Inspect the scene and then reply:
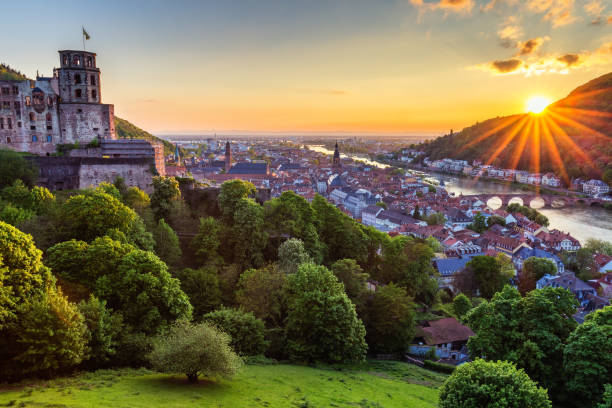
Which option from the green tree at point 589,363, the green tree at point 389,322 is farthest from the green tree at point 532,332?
the green tree at point 389,322

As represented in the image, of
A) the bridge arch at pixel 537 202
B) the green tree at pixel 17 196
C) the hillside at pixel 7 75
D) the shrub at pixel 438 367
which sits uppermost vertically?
the hillside at pixel 7 75

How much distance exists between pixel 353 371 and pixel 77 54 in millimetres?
28808

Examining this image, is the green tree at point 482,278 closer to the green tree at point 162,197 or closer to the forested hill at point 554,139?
the green tree at point 162,197

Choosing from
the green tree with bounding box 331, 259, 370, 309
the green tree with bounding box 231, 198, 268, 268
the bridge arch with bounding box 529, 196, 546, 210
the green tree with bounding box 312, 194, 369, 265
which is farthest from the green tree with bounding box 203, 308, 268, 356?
the bridge arch with bounding box 529, 196, 546, 210

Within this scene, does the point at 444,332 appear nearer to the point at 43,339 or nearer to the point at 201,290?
the point at 201,290

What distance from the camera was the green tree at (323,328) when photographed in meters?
18.1

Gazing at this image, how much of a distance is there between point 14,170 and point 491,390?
27482 millimetres

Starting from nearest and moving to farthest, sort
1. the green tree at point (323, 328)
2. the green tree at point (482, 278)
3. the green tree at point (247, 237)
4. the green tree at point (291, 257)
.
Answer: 1. the green tree at point (323, 328)
2. the green tree at point (291, 257)
3. the green tree at point (247, 237)
4. the green tree at point (482, 278)

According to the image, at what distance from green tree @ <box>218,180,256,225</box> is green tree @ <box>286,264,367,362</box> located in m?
9.79

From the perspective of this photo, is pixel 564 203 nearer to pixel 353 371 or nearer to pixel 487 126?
Answer: pixel 353 371

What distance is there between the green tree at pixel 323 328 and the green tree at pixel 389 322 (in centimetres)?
427

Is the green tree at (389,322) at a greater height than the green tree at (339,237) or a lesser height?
lesser

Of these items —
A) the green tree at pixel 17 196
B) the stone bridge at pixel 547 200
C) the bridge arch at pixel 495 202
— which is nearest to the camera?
the green tree at pixel 17 196

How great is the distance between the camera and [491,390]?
11.8 meters
